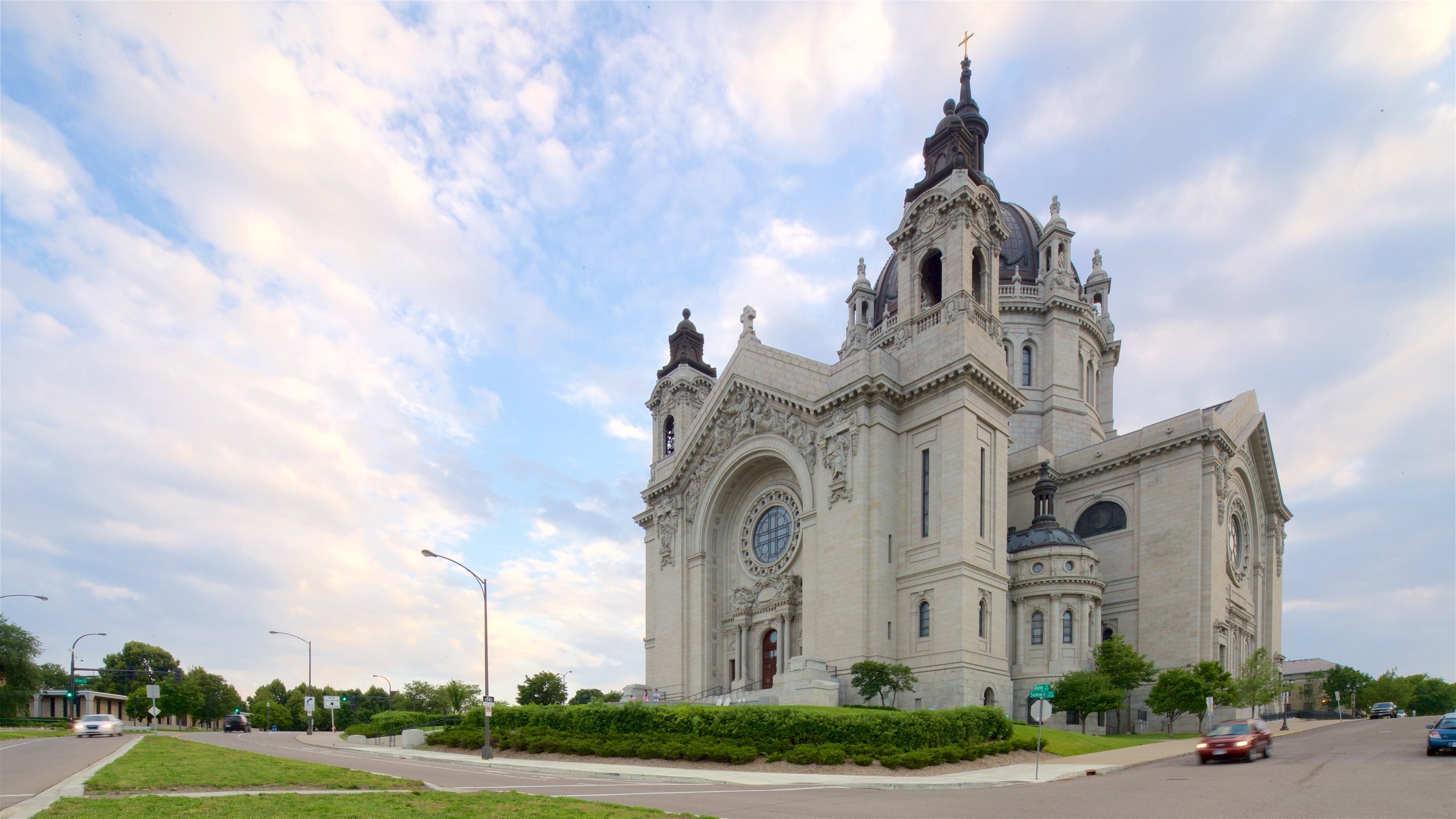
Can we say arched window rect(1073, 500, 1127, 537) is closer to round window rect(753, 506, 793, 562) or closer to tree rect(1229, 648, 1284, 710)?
tree rect(1229, 648, 1284, 710)

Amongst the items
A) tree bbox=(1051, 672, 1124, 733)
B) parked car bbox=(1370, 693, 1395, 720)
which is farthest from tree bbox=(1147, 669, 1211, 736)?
parked car bbox=(1370, 693, 1395, 720)

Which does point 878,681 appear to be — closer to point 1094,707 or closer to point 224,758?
point 1094,707

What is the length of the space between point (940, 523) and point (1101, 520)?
1727cm

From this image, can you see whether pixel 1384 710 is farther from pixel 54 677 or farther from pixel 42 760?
pixel 54 677

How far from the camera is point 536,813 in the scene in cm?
1446

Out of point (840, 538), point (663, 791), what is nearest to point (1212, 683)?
point (840, 538)

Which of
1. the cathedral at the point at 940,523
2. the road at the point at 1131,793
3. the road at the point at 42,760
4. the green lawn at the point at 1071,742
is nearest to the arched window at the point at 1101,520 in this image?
the cathedral at the point at 940,523

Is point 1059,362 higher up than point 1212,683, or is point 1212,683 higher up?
point 1059,362

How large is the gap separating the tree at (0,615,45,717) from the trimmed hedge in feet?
194

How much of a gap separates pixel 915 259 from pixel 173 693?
10288 centimetres

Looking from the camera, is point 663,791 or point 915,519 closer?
point 663,791

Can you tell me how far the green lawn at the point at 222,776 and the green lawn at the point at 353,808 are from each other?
45.1 inches

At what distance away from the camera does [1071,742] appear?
3369cm

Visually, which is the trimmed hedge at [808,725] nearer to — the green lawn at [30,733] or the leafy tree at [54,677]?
the green lawn at [30,733]
